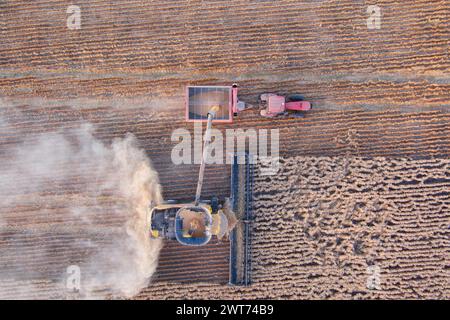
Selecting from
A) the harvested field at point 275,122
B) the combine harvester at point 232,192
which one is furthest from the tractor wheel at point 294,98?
the harvested field at point 275,122

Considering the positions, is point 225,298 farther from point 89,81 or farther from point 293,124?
point 89,81

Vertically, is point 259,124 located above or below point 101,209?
above

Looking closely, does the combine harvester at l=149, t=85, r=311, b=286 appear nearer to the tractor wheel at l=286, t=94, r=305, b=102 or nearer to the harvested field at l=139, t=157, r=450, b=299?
the tractor wheel at l=286, t=94, r=305, b=102

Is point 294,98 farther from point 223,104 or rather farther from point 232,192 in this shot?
point 232,192

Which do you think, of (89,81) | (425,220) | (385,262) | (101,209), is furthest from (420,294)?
(89,81)

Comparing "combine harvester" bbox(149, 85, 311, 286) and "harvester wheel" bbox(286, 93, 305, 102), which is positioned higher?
"harvester wheel" bbox(286, 93, 305, 102)

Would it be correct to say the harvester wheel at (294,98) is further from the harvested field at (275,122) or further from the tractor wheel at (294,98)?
the harvested field at (275,122)

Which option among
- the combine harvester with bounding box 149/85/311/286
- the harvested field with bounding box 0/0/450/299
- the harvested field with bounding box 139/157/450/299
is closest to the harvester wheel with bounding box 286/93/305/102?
the combine harvester with bounding box 149/85/311/286
